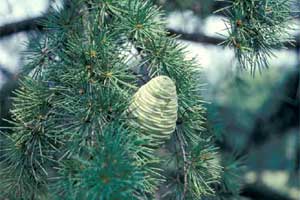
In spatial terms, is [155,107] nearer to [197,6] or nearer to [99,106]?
[99,106]

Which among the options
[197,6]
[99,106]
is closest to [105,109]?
[99,106]

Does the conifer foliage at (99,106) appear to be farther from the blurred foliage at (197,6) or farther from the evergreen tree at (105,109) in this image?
the blurred foliage at (197,6)

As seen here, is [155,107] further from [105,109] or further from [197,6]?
[197,6]

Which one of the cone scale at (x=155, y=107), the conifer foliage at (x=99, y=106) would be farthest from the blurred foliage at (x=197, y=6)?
the cone scale at (x=155, y=107)

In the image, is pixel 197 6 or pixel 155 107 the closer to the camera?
pixel 155 107

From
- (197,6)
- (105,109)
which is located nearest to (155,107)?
(105,109)

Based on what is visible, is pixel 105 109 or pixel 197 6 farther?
pixel 197 6

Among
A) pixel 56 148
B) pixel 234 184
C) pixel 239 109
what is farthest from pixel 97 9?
pixel 239 109

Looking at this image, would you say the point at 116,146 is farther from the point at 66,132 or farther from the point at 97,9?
the point at 97,9

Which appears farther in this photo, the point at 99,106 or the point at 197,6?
the point at 197,6

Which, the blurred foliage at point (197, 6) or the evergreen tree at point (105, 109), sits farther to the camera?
the blurred foliage at point (197, 6)
